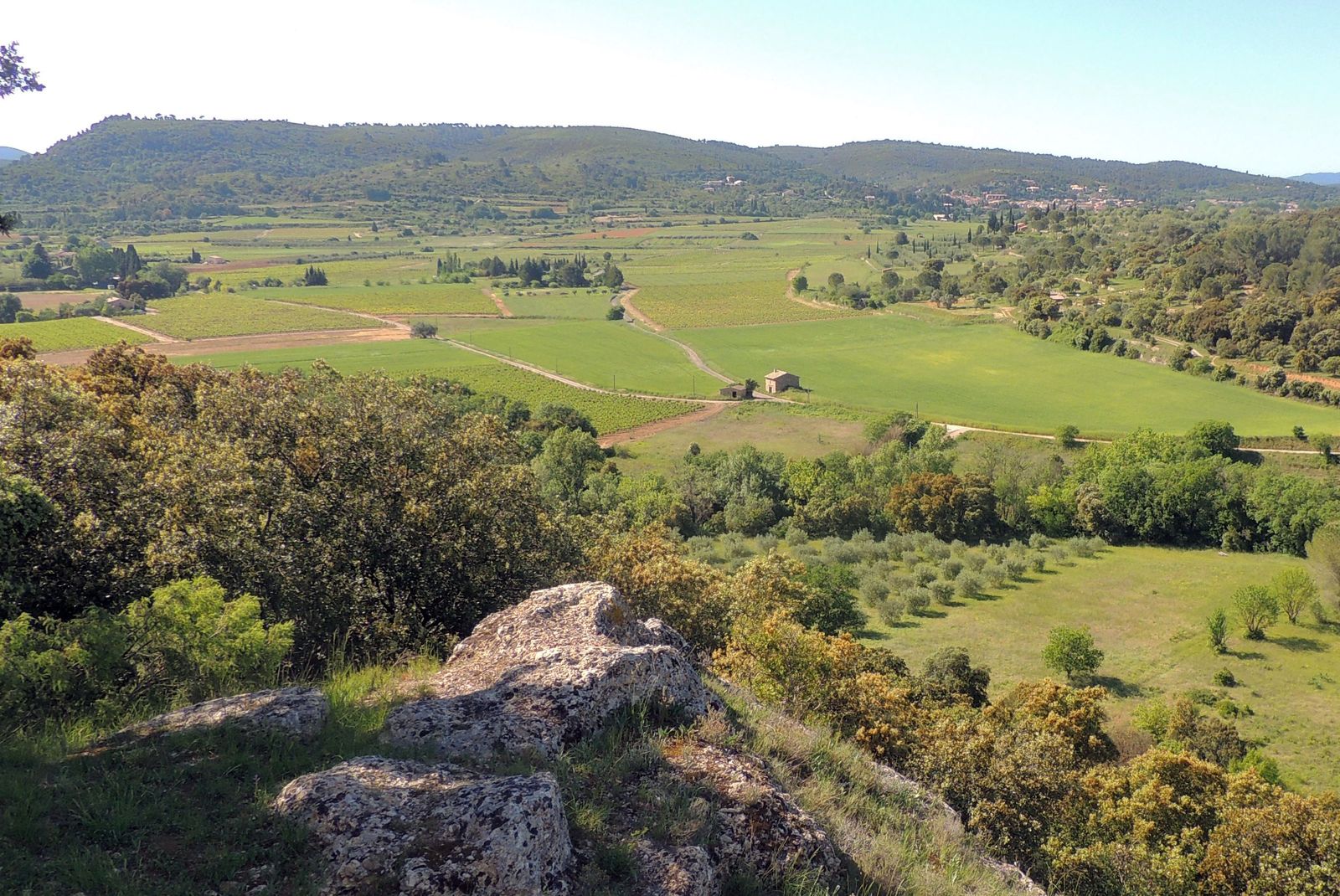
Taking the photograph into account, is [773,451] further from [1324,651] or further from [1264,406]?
Result: [1264,406]

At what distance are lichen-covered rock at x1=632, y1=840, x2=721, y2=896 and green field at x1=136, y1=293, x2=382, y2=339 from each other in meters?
136

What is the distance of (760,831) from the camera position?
31.3 ft

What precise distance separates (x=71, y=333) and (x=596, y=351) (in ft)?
253

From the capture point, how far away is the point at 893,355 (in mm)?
124875

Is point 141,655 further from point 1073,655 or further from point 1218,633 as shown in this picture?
point 1218,633

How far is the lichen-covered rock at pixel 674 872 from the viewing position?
8.44 metres

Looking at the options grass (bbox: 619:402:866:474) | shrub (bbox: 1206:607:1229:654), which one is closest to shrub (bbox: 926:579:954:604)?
shrub (bbox: 1206:607:1229:654)

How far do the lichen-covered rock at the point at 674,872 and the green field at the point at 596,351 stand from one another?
97118 mm

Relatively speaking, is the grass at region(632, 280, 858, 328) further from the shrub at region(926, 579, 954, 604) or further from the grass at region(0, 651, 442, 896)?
the grass at region(0, 651, 442, 896)

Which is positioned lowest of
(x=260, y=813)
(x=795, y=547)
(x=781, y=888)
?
(x=795, y=547)

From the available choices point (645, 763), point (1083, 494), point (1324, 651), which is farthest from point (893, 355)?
point (645, 763)

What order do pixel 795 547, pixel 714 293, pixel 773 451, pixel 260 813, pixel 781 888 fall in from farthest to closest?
pixel 714 293 < pixel 773 451 < pixel 795 547 < pixel 781 888 < pixel 260 813

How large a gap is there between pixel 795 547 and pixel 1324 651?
31.8m

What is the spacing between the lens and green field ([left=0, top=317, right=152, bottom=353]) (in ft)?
352
